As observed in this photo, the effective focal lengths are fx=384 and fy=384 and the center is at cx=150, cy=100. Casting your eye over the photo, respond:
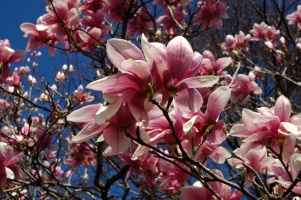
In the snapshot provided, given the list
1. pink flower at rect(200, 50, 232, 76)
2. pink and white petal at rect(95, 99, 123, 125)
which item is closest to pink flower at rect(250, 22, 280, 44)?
pink flower at rect(200, 50, 232, 76)

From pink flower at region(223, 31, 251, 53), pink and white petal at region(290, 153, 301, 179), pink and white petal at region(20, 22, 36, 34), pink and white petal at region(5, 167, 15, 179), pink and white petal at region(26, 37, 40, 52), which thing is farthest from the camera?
pink flower at region(223, 31, 251, 53)

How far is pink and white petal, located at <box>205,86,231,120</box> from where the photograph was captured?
114 centimetres

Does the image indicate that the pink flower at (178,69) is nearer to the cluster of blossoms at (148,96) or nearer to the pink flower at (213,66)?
the cluster of blossoms at (148,96)

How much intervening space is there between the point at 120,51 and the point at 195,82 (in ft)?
0.68

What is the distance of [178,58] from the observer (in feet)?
3.21

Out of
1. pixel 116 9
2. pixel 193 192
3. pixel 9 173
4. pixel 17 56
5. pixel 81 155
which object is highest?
pixel 116 9

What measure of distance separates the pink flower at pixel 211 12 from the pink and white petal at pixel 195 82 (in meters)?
1.91

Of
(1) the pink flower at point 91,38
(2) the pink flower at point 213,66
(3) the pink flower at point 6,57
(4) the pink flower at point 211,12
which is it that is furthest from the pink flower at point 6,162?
(4) the pink flower at point 211,12

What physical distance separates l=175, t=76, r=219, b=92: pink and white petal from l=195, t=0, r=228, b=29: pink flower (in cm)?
191

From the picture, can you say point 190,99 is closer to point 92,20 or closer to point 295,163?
point 295,163

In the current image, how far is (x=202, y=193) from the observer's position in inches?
47.0

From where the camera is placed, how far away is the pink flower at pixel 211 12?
9.24 ft

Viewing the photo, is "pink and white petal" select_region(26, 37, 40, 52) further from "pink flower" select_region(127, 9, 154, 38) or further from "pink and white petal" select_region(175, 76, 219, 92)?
"pink and white petal" select_region(175, 76, 219, 92)

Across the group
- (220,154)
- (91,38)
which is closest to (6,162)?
(220,154)
